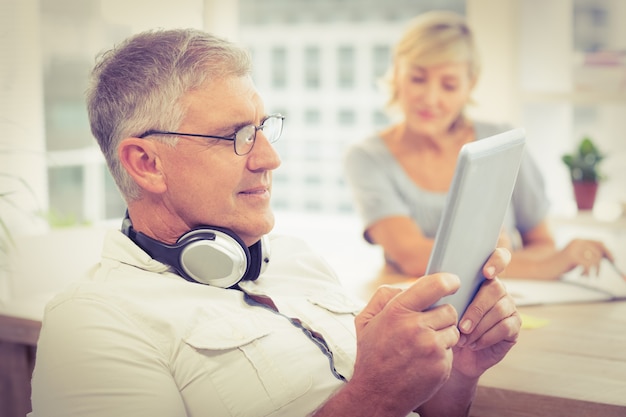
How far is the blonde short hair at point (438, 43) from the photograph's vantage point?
7.95 feet

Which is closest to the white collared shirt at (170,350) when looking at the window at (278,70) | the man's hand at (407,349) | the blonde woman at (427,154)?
the man's hand at (407,349)

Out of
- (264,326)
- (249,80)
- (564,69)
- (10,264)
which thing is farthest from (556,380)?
(564,69)

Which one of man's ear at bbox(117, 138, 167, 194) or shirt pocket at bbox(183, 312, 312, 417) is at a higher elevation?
man's ear at bbox(117, 138, 167, 194)

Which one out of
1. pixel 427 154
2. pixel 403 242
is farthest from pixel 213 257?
pixel 427 154

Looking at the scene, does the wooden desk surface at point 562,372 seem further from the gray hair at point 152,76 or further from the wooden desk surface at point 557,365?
the gray hair at point 152,76

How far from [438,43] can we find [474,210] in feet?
4.58

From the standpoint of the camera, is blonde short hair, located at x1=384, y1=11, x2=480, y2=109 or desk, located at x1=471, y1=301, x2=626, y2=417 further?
blonde short hair, located at x1=384, y1=11, x2=480, y2=109

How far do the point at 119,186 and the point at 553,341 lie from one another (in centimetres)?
92

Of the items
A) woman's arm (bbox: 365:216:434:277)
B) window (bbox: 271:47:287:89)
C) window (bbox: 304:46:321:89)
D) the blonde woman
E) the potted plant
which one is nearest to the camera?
woman's arm (bbox: 365:216:434:277)

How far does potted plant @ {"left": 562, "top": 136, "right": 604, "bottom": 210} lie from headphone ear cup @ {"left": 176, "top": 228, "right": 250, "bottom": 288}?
2.00 meters

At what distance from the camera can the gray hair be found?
128 centimetres

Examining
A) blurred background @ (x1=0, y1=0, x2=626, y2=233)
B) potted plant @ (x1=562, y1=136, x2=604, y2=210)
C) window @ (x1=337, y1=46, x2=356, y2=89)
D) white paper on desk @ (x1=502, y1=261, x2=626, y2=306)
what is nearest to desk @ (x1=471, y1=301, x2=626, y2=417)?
white paper on desk @ (x1=502, y1=261, x2=626, y2=306)

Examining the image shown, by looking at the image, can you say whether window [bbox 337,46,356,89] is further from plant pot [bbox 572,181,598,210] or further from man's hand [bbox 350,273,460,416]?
man's hand [bbox 350,273,460,416]

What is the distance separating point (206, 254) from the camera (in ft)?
4.17
